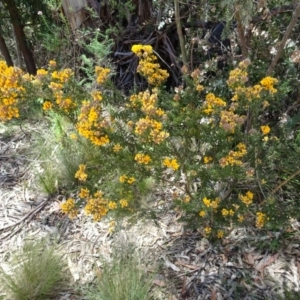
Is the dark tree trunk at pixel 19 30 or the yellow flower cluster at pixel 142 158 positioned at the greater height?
the dark tree trunk at pixel 19 30

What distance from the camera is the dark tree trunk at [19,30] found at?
365 centimetres

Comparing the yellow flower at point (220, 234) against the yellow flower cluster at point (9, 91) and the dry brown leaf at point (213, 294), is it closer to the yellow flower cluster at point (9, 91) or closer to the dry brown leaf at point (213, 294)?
the dry brown leaf at point (213, 294)

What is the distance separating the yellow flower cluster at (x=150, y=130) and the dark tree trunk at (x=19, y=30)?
2.79 metres

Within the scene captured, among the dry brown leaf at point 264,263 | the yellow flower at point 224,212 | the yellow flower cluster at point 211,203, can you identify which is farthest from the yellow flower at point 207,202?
A: the dry brown leaf at point 264,263

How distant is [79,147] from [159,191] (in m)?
0.63

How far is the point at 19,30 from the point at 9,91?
250 centimetres

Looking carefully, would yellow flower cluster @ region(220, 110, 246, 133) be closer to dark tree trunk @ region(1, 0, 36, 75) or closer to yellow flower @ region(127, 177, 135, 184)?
yellow flower @ region(127, 177, 135, 184)

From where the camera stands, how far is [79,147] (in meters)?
2.61

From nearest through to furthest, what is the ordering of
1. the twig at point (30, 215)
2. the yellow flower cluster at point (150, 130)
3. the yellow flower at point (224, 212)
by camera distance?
the yellow flower cluster at point (150, 130)
the yellow flower at point (224, 212)
the twig at point (30, 215)

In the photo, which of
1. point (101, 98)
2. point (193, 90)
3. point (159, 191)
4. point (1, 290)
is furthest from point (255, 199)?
point (1, 290)

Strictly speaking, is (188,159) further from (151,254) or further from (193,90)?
(151,254)

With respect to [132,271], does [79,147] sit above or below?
above

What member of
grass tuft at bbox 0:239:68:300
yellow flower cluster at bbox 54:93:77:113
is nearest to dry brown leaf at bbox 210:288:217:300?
grass tuft at bbox 0:239:68:300

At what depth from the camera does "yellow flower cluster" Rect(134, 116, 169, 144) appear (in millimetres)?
1485
